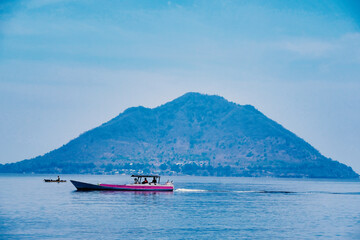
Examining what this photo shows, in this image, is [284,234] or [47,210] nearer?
[284,234]

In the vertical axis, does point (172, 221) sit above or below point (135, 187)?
below

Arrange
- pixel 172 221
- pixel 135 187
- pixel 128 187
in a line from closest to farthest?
1. pixel 172 221
2. pixel 128 187
3. pixel 135 187

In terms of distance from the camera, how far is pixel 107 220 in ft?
241

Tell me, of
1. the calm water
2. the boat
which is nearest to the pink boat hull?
the boat

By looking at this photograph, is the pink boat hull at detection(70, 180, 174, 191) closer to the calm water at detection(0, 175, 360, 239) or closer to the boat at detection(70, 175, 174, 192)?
the boat at detection(70, 175, 174, 192)

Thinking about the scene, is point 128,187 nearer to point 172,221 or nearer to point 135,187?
point 135,187

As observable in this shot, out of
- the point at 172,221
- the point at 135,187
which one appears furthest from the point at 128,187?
the point at 172,221

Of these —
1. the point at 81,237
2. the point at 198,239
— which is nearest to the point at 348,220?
the point at 198,239

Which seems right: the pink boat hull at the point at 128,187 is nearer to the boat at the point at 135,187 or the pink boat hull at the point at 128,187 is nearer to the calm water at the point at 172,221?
the boat at the point at 135,187

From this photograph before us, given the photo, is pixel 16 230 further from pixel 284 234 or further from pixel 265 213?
pixel 265 213

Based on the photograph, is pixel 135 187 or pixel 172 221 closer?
pixel 172 221

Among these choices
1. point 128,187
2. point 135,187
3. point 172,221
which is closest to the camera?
point 172,221

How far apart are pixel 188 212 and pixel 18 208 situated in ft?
96.3

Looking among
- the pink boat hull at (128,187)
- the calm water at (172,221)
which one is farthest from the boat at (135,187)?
the calm water at (172,221)
